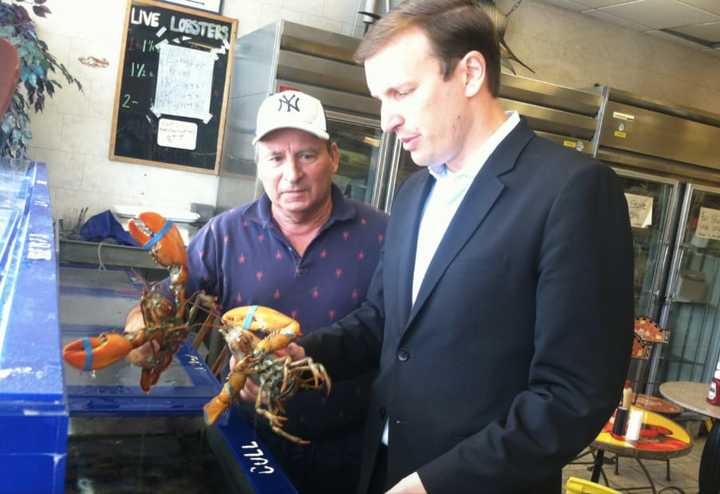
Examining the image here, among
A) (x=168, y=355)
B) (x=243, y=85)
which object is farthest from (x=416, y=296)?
(x=243, y=85)

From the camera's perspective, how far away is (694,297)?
19.4 ft

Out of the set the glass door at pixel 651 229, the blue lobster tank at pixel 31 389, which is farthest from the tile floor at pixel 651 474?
the blue lobster tank at pixel 31 389

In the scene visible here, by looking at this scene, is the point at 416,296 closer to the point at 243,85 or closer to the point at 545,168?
the point at 545,168

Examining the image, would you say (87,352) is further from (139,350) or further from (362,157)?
(362,157)

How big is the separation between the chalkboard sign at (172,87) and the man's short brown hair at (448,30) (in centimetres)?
329

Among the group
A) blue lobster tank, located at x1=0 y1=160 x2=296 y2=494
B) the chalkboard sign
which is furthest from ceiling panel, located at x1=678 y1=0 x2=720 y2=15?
blue lobster tank, located at x1=0 y1=160 x2=296 y2=494

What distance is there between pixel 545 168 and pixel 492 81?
0.76 ft

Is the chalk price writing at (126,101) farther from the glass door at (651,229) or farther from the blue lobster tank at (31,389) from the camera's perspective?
the glass door at (651,229)

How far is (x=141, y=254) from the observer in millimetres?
3850

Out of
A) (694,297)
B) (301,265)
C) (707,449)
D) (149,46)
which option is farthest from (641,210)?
(301,265)

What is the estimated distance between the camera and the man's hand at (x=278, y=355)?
4.85 feet

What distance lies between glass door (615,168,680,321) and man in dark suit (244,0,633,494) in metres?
4.48

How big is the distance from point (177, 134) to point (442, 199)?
10.9 ft

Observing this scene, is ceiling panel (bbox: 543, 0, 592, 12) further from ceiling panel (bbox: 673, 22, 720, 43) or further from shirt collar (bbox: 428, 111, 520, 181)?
shirt collar (bbox: 428, 111, 520, 181)
